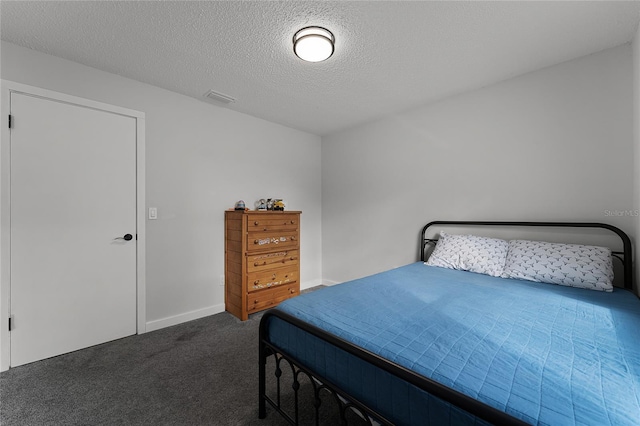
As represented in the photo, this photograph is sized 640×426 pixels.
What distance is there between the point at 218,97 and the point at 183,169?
0.87m

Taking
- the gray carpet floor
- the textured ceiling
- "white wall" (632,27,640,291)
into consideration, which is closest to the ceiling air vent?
the textured ceiling

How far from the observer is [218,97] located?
2.78 meters

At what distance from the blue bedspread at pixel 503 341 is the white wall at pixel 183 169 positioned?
5.99 ft

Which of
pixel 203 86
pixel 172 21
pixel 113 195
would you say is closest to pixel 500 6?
pixel 172 21

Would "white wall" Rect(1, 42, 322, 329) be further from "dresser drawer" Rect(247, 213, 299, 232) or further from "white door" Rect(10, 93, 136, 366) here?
"dresser drawer" Rect(247, 213, 299, 232)

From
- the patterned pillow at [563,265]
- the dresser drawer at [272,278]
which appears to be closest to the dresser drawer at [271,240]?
the dresser drawer at [272,278]

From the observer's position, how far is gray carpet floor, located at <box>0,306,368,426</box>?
1449 millimetres

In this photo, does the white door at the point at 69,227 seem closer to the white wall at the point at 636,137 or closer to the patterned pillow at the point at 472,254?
the patterned pillow at the point at 472,254

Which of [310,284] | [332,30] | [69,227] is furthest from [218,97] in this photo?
[310,284]

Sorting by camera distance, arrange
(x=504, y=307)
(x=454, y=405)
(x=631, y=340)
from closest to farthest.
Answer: (x=454, y=405) < (x=631, y=340) < (x=504, y=307)

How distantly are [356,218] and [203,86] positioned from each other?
245 centimetres

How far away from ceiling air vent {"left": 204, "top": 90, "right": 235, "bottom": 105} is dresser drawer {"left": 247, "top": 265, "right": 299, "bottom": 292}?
76.5 inches

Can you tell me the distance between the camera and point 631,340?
1.06 metres

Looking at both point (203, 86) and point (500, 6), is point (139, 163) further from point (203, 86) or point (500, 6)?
point (500, 6)
